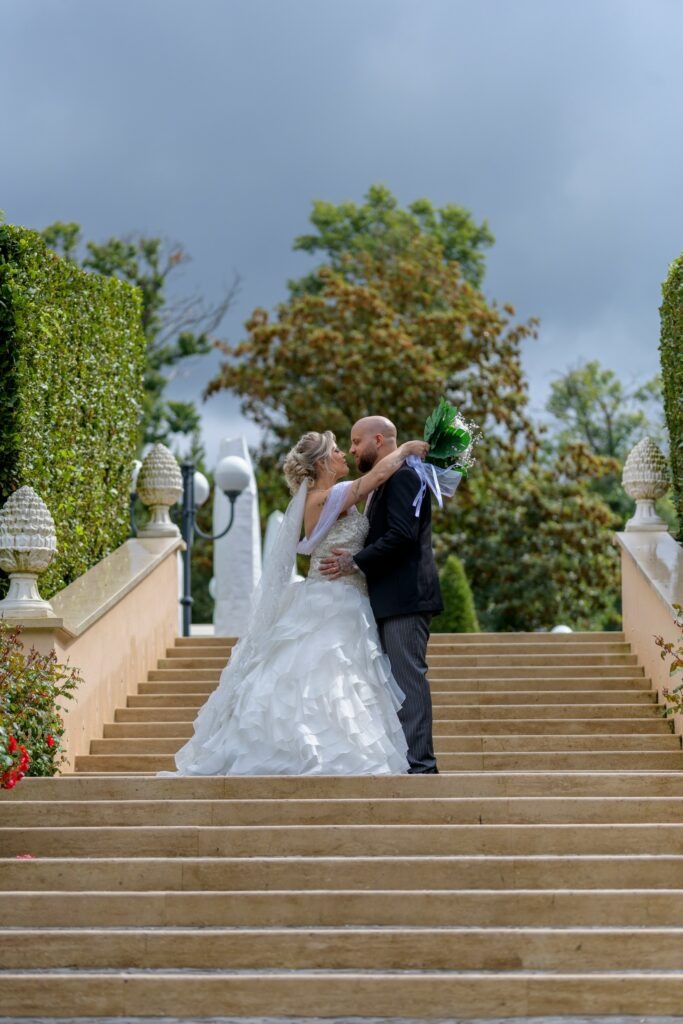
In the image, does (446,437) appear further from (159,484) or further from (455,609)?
(455,609)

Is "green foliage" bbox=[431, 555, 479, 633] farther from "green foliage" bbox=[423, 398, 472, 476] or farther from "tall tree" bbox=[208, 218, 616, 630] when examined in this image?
"green foliage" bbox=[423, 398, 472, 476]

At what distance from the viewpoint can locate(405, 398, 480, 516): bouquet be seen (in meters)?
9.64

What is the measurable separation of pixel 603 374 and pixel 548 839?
141ft

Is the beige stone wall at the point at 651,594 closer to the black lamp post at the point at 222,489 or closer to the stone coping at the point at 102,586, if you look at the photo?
the stone coping at the point at 102,586

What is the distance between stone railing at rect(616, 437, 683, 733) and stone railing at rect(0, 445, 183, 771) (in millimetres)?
3955

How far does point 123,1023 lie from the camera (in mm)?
6426

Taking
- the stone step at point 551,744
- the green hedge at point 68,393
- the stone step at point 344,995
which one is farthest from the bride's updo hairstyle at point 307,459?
the stone step at point 344,995

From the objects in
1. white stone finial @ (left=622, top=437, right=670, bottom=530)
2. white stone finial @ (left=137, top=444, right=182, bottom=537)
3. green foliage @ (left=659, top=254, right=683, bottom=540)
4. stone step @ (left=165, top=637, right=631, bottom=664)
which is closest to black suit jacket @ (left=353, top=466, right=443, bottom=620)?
stone step @ (left=165, top=637, right=631, bottom=664)

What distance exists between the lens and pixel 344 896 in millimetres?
A: 7391

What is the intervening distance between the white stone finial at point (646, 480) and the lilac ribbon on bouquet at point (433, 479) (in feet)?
12.8

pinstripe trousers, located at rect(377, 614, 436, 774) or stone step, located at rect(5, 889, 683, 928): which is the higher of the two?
pinstripe trousers, located at rect(377, 614, 436, 774)

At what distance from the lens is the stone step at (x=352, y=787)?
8.75m

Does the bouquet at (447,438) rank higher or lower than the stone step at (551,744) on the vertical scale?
higher

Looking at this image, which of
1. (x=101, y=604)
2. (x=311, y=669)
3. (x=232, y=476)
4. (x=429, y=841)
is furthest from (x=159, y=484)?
(x=429, y=841)
